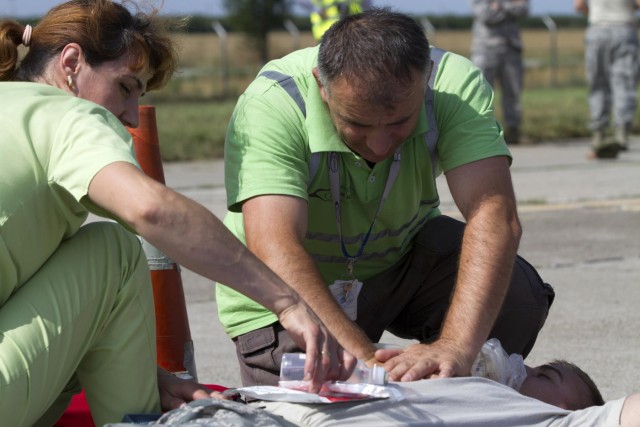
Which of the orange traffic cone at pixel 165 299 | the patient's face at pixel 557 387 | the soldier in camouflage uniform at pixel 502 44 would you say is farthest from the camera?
the soldier in camouflage uniform at pixel 502 44

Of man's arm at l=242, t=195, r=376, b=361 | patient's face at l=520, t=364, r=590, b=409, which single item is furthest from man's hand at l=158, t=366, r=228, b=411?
patient's face at l=520, t=364, r=590, b=409

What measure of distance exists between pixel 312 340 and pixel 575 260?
173 inches

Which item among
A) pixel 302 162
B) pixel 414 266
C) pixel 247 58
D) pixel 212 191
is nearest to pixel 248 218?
pixel 302 162

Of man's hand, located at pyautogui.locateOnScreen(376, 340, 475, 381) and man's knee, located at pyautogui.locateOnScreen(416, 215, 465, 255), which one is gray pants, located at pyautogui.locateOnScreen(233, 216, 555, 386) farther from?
man's hand, located at pyautogui.locateOnScreen(376, 340, 475, 381)

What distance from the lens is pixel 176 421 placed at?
2.88 metres

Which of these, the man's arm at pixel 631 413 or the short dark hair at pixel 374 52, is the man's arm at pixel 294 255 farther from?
the man's arm at pixel 631 413

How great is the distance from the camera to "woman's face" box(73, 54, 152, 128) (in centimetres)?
323

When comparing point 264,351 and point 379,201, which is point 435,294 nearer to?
point 379,201

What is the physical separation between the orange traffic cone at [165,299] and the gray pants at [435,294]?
13.1 inches

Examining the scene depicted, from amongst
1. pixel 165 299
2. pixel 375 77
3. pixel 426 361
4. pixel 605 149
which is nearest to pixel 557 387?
pixel 426 361

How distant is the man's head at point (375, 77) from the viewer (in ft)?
11.0

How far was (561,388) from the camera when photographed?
368cm

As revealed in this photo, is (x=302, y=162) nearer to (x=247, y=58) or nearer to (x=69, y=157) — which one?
(x=69, y=157)

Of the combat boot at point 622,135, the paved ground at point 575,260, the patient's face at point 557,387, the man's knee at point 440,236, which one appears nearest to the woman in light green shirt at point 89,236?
the patient's face at point 557,387
